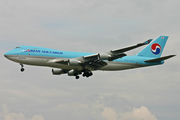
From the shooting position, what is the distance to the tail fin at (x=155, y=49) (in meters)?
59.1

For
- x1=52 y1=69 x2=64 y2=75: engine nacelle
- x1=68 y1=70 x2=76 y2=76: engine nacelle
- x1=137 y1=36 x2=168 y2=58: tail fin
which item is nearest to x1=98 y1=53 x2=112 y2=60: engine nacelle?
x1=68 y1=70 x2=76 y2=76: engine nacelle

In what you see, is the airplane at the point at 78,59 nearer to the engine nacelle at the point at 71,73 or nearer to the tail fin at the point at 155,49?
the engine nacelle at the point at 71,73

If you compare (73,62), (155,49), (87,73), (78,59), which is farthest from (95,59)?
(155,49)

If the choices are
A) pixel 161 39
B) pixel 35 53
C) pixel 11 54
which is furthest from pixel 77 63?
pixel 161 39

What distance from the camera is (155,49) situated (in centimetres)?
6022

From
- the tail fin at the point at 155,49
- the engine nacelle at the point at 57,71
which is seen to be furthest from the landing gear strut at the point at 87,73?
the tail fin at the point at 155,49

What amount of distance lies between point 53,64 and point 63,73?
10.5 m

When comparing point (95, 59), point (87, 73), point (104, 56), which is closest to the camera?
point (104, 56)

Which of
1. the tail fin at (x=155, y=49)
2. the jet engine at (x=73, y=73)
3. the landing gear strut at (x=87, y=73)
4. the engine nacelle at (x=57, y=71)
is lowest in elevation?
the landing gear strut at (x=87, y=73)

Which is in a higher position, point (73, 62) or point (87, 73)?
point (73, 62)

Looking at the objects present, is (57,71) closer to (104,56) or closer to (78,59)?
(78,59)

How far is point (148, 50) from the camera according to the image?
195 ft

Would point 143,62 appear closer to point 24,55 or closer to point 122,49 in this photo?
point 122,49

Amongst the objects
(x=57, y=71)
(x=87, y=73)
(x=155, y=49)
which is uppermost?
(x=155, y=49)
